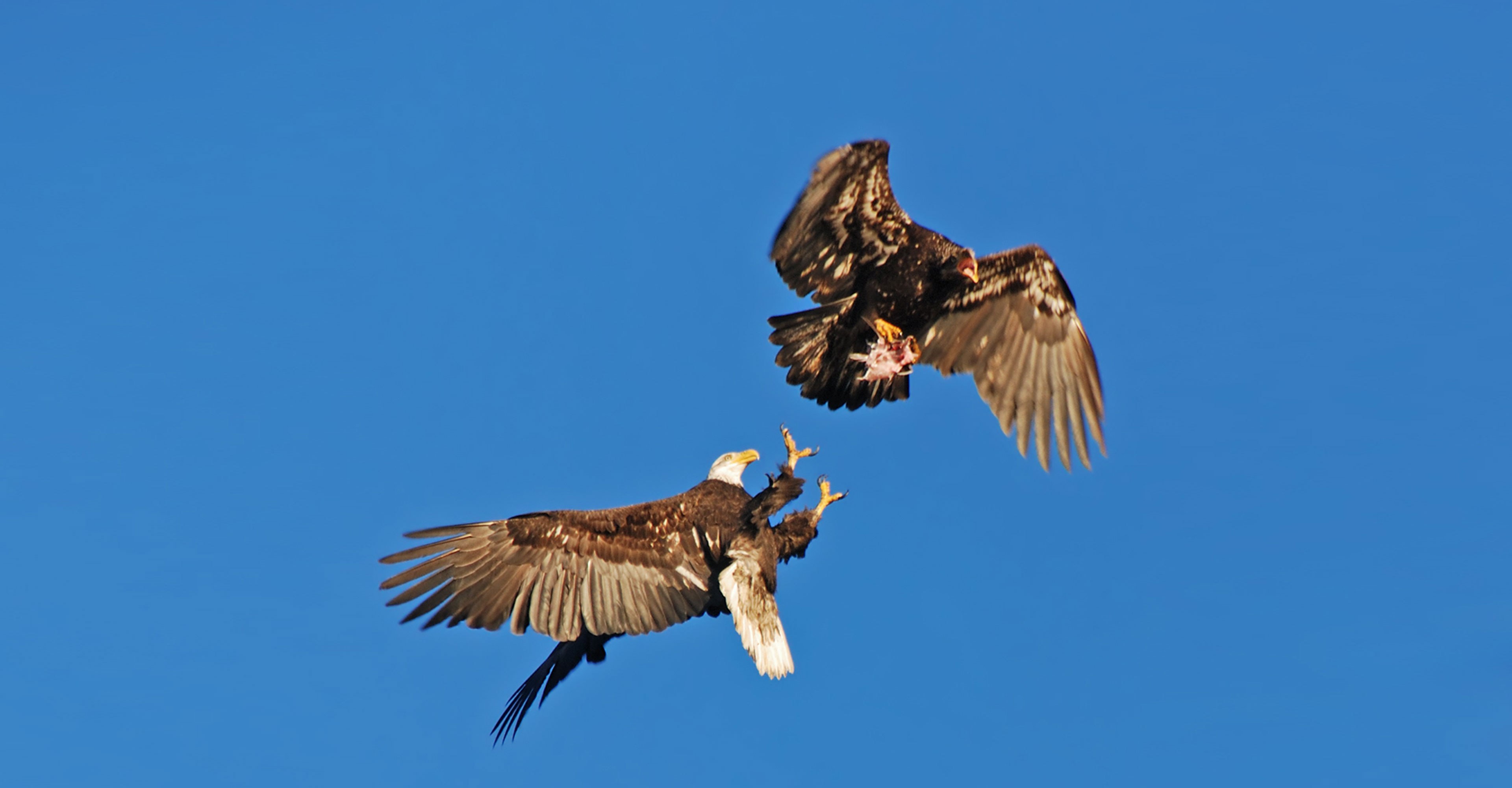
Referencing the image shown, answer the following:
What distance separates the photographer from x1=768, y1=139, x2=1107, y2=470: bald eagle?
32.7ft

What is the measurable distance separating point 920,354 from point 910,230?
1382 millimetres

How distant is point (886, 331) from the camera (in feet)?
35.7

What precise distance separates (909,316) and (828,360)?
775mm

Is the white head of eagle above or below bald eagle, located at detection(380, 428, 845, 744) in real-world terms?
above

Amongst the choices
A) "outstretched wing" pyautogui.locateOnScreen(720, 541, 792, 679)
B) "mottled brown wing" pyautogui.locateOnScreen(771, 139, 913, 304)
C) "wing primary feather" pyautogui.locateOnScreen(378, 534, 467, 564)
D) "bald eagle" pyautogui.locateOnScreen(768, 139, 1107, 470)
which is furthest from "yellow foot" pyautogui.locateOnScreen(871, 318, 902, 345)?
"wing primary feather" pyautogui.locateOnScreen(378, 534, 467, 564)

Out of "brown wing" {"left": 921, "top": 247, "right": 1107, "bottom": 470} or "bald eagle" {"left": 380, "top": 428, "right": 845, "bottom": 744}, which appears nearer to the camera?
"bald eagle" {"left": 380, "top": 428, "right": 845, "bottom": 744}

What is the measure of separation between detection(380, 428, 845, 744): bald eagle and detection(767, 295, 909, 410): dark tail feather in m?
0.61

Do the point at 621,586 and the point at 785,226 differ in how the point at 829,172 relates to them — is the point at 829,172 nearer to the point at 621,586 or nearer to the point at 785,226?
the point at 785,226

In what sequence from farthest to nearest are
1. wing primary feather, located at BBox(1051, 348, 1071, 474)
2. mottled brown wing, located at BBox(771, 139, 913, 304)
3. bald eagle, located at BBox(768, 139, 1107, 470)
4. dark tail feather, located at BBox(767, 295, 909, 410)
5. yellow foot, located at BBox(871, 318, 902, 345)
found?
wing primary feather, located at BBox(1051, 348, 1071, 474) → yellow foot, located at BBox(871, 318, 902, 345) → dark tail feather, located at BBox(767, 295, 909, 410) → bald eagle, located at BBox(768, 139, 1107, 470) → mottled brown wing, located at BBox(771, 139, 913, 304)

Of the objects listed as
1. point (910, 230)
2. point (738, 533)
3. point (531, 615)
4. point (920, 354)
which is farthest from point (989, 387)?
point (531, 615)

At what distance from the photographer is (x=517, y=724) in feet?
37.0

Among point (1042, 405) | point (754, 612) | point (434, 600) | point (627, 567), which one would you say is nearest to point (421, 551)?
point (434, 600)

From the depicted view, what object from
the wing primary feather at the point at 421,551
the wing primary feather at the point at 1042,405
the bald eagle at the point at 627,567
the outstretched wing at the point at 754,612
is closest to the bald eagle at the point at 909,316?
the wing primary feather at the point at 1042,405

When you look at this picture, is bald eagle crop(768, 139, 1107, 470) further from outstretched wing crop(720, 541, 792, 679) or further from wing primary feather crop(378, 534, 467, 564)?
wing primary feather crop(378, 534, 467, 564)
